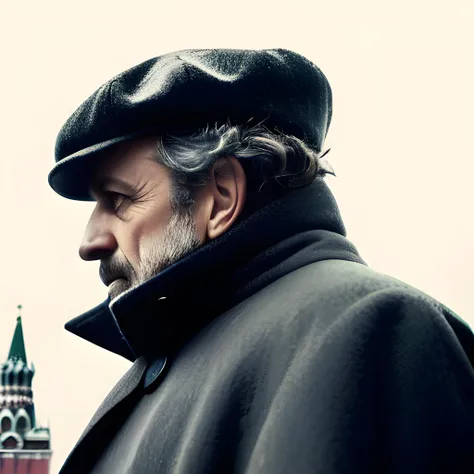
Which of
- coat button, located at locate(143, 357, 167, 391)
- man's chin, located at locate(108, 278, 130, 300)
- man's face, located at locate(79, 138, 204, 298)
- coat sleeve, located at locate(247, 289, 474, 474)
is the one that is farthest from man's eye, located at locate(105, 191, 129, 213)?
coat sleeve, located at locate(247, 289, 474, 474)

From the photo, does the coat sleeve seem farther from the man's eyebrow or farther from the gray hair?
the man's eyebrow

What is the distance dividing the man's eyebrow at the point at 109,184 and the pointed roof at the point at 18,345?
1404 inches

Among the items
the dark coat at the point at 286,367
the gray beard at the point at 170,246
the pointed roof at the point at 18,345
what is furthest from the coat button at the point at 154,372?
the pointed roof at the point at 18,345

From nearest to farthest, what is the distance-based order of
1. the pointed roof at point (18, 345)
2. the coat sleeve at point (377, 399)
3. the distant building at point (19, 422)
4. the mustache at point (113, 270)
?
the coat sleeve at point (377, 399) → the mustache at point (113, 270) → the pointed roof at point (18, 345) → the distant building at point (19, 422)

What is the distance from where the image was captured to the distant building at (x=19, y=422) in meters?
36.5

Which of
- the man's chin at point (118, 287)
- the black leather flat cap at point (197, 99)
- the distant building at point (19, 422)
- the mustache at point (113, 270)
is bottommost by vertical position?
the distant building at point (19, 422)

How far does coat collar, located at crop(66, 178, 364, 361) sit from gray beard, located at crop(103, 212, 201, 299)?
5 cm

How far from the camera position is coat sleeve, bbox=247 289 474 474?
1.00m

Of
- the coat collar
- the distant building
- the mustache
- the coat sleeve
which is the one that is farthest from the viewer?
the distant building

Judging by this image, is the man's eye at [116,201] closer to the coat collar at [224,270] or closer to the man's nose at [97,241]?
the man's nose at [97,241]

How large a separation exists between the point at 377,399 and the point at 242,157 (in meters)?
0.45

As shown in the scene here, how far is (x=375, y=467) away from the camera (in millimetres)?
1001

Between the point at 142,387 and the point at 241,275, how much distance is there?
221mm

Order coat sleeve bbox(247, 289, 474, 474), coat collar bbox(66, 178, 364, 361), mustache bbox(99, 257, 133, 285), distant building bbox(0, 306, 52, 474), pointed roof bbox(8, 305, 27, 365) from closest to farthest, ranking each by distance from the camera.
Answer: coat sleeve bbox(247, 289, 474, 474) → coat collar bbox(66, 178, 364, 361) → mustache bbox(99, 257, 133, 285) → pointed roof bbox(8, 305, 27, 365) → distant building bbox(0, 306, 52, 474)
